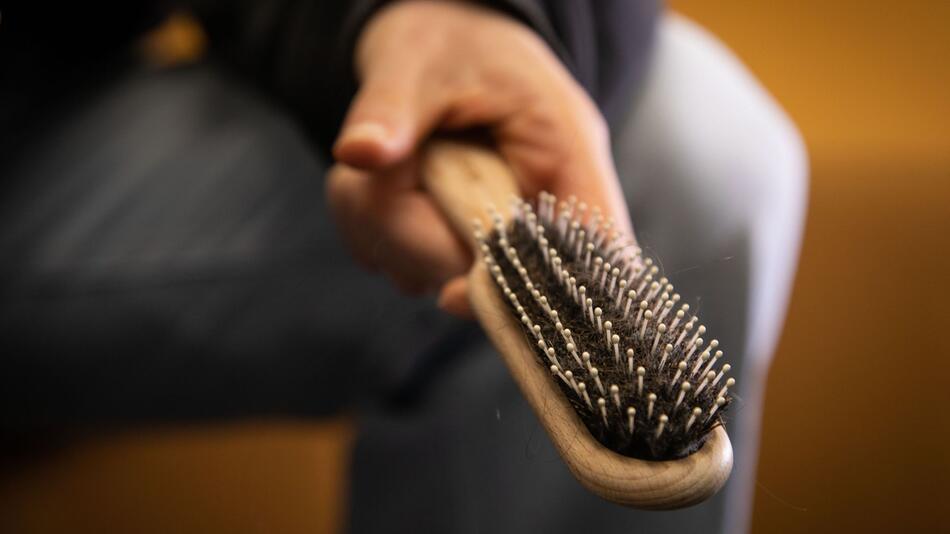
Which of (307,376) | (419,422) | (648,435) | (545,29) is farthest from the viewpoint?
(307,376)

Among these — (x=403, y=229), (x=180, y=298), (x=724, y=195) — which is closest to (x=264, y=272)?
(x=180, y=298)

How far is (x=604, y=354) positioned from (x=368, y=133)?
15cm

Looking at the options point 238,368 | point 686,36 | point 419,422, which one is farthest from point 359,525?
point 686,36

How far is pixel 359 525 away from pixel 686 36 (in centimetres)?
34

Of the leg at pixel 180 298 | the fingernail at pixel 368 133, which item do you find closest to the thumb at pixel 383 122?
the fingernail at pixel 368 133

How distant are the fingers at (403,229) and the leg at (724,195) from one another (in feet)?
0.29

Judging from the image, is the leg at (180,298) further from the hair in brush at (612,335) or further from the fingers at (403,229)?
the hair in brush at (612,335)

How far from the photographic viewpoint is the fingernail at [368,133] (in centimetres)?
35

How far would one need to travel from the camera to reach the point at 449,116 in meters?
0.38

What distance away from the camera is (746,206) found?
0.41m

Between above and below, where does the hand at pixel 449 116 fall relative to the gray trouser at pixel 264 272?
above

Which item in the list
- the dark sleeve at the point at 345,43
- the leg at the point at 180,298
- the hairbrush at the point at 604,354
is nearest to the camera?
the hairbrush at the point at 604,354

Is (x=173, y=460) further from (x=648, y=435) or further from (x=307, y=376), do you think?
(x=648, y=435)

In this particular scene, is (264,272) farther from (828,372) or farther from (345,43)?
(828,372)
